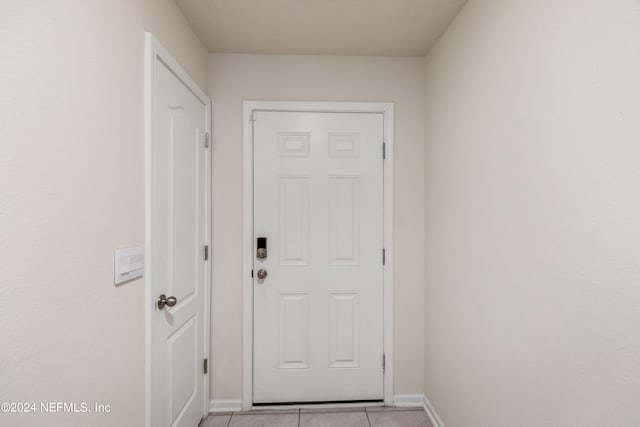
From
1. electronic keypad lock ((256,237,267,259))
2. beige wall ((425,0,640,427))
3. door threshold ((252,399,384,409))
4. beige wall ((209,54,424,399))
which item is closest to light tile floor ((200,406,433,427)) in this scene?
door threshold ((252,399,384,409))

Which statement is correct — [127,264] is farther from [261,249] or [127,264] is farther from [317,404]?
[317,404]

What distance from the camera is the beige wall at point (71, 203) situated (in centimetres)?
71

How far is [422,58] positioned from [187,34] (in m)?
1.53

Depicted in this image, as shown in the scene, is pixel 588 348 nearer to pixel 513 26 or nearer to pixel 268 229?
pixel 513 26

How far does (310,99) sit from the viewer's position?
2090 mm

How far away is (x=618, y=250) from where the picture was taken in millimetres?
791

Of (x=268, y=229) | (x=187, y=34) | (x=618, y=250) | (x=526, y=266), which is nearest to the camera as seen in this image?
(x=618, y=250)

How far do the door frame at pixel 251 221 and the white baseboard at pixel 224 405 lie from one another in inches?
2.0

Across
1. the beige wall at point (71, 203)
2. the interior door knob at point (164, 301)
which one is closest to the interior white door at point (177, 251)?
the interior door knob at point (164, 301)

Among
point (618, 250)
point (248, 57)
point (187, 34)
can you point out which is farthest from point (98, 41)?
point (618, 250)

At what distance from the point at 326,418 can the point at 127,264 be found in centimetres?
160

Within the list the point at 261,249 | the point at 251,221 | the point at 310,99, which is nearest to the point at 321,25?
the point at 310,99

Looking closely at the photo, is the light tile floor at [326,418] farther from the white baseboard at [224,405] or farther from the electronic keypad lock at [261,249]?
the electronic keypad lock at [261,249]

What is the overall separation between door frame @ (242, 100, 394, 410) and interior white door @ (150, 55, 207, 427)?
0.88 ft
